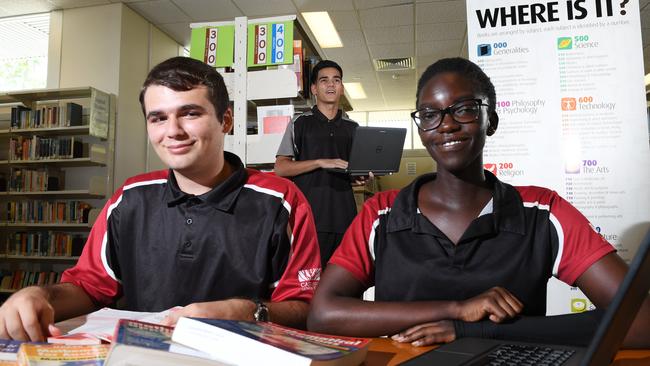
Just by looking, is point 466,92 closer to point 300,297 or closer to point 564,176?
point 300,297

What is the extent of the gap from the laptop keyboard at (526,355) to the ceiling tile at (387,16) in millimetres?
4784

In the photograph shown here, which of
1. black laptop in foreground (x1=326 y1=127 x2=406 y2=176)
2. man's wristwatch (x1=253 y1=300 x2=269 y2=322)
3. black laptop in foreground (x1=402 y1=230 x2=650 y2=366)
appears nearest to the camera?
black laptop in foreground (x1=402 y1=230 x2=650 y2=366)

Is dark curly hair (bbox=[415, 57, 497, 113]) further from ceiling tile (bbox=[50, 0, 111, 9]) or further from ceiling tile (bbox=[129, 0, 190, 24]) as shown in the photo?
ceiling tile (bbox=[50, 0, 111, 9])

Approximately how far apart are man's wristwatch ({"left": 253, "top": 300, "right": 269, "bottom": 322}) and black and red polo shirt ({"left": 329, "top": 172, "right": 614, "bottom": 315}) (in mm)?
260

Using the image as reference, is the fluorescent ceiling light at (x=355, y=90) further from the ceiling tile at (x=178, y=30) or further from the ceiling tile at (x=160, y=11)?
the ceiling tile at (x=160, y=11)

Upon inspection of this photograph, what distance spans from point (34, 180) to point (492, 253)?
16.8 ft

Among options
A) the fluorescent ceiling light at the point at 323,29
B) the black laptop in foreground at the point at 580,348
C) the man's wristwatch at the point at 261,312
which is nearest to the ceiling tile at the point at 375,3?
the fluorescent ceiling light at the point at 323,29

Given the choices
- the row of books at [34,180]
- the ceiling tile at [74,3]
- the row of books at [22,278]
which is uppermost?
the ceiling tile at [74,3]

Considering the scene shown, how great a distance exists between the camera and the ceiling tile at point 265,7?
4.91 metres

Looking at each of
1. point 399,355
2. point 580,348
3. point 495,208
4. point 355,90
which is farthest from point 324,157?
point 355,90

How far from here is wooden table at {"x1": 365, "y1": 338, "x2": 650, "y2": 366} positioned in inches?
29.0

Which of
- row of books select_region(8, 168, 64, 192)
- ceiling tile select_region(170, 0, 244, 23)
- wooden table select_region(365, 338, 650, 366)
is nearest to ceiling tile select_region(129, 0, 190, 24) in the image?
ceiling tile select_region(170, 0, 244, 23)

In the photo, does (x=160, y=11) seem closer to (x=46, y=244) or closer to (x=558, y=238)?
(x=46, y=244)

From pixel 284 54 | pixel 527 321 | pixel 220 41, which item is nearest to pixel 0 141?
pixel 220 41
